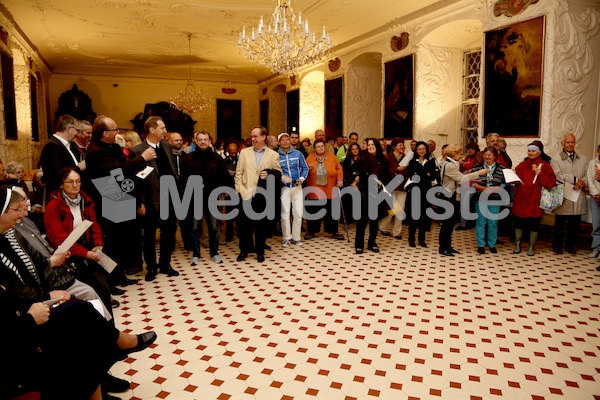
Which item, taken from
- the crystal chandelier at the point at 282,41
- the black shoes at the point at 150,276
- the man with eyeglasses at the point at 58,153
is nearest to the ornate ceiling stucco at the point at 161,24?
the crystal chandelier at the point at 282,41

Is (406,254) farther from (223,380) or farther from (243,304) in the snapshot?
(223,380)

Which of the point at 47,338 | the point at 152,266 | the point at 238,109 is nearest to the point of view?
the point at 47,338

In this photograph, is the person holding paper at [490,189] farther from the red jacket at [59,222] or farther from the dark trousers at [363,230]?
the red jacket at [59,222]

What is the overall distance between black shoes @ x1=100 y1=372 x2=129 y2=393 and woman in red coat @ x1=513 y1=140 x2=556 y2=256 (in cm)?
630

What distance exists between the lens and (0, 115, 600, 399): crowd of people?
10.9 feet

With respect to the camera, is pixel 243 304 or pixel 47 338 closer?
pixel 47 338

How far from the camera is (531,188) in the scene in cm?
679

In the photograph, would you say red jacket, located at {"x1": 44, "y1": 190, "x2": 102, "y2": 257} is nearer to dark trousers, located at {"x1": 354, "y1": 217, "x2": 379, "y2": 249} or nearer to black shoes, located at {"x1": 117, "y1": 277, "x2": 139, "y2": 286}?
black shoes, located at {"x1": 117, "y1": 277, "x2": 139, "y2": 286}

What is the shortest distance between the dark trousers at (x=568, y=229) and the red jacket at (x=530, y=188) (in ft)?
1.41

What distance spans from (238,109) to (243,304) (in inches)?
718

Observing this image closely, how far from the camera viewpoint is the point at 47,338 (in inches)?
91.0

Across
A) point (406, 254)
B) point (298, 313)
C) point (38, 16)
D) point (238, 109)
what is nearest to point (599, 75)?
point (406, 254)

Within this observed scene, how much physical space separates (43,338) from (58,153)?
111 inches

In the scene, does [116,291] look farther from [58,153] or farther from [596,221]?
[596,221]
